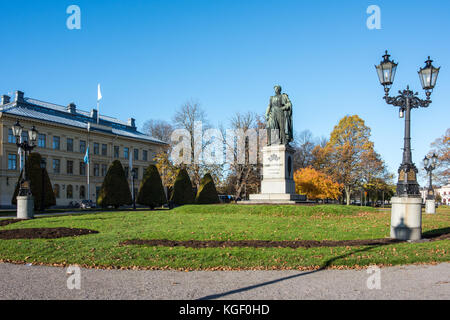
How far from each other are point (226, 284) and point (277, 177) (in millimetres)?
17397

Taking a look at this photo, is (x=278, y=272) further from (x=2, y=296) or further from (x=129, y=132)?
(x=129, y=132)

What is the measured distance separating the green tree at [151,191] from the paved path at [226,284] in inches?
1124

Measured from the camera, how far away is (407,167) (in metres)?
12.5

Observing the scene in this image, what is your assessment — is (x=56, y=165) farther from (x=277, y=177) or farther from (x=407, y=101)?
(x=407, y=101)

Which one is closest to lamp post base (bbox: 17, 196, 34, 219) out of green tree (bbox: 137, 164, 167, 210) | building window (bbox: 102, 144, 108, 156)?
green tree (bbox: 137, 164, 167, 210)

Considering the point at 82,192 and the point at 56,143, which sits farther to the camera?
the point at 82,192

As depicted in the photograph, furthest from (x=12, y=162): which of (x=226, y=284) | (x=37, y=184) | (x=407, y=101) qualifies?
(x=226, y=284)

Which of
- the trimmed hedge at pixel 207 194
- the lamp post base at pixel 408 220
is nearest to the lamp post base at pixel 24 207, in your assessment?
the lamp post base at pixel 408 220

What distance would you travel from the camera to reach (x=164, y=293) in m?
6.58

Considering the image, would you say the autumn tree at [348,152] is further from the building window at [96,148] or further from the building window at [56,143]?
the building window at [56,143]

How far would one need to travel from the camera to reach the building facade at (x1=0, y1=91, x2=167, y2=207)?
50.1 meters

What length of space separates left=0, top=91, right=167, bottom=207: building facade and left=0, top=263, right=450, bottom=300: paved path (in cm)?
4708

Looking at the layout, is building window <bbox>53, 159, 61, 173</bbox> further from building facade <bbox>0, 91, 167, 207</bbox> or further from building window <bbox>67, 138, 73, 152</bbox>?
building window <bbox>67, 138, 73, 152</bbox>

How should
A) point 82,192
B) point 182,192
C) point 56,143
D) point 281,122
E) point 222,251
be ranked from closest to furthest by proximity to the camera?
point 222,251, point 281,122, point 182,192, point 56,143, point 82,192
